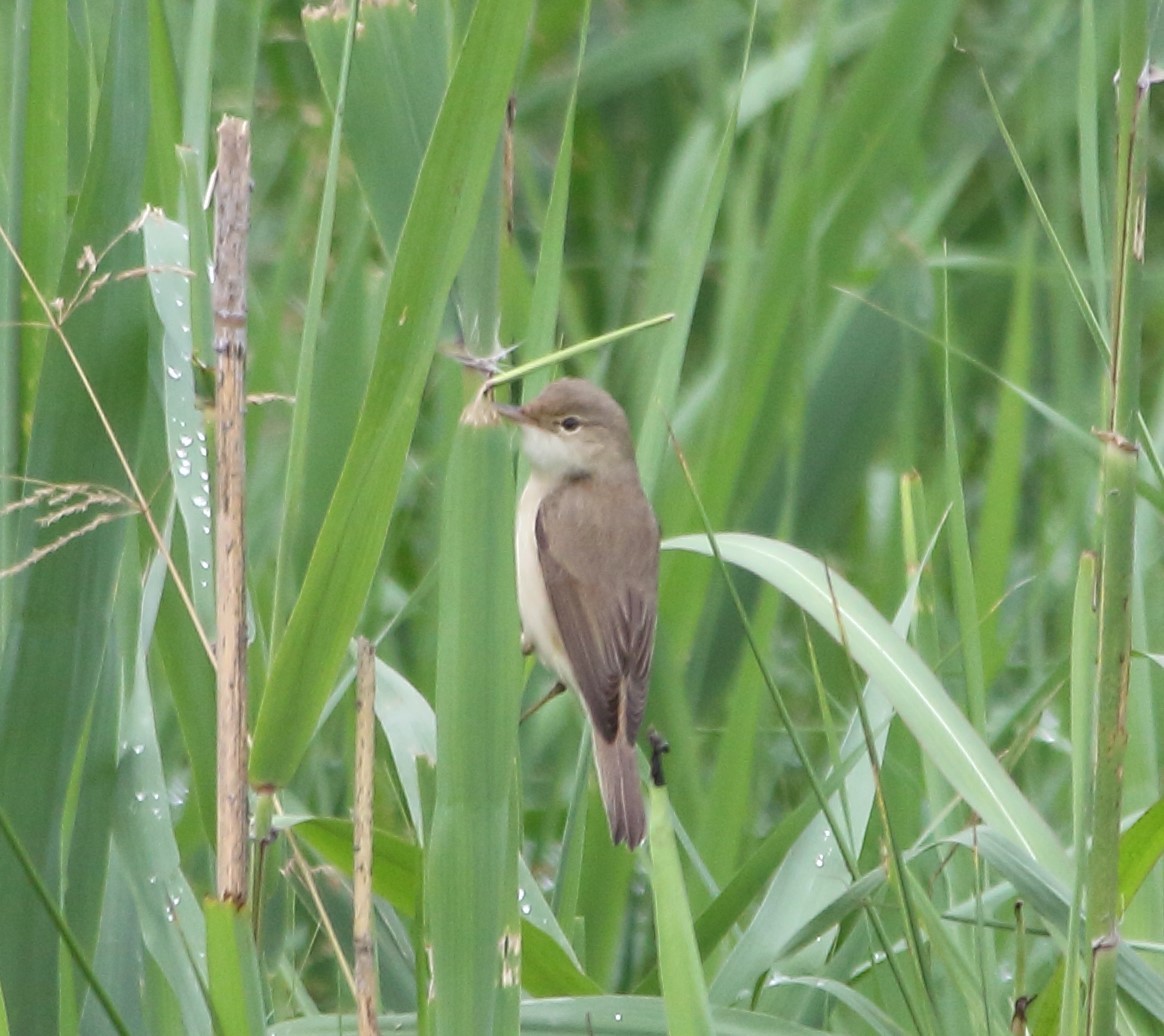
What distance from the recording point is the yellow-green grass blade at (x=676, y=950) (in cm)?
140

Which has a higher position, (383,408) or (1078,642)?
(383,408)

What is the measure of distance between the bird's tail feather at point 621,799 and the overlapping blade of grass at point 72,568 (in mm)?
808

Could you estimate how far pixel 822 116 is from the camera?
14.6ft

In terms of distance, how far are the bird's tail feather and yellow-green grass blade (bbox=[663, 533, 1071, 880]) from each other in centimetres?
53

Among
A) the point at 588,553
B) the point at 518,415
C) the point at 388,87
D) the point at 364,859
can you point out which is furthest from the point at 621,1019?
the point at 588,553

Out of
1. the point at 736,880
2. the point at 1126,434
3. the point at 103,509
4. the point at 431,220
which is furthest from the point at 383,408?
the point at 736,880

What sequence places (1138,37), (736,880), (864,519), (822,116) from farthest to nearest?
(822,116) → (864,519) → (736,880) → (1138,37)

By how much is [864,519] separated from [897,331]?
645mm

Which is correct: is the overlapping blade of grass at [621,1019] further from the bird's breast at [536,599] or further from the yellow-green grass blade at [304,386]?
the bird's breast at [536,599]

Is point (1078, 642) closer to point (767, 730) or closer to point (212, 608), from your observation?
point (212, 608)

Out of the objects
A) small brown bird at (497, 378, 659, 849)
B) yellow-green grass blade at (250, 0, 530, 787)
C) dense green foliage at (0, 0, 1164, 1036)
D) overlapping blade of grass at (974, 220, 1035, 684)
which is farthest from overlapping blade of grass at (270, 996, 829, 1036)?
overlapping blade of grass at (974, 220, 1035, 684)

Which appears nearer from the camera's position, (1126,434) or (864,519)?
(1126,434)

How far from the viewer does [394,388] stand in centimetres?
149

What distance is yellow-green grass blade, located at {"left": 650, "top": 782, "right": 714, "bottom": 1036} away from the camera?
140cm
